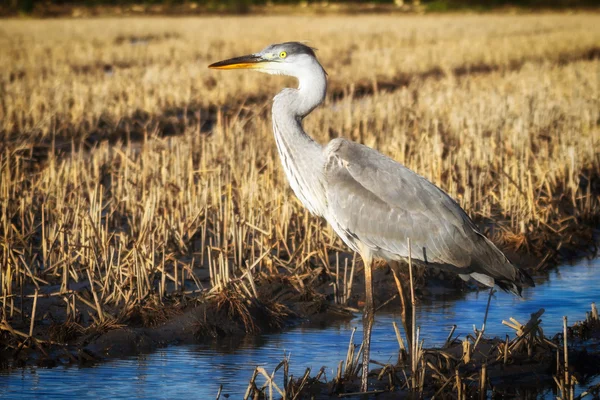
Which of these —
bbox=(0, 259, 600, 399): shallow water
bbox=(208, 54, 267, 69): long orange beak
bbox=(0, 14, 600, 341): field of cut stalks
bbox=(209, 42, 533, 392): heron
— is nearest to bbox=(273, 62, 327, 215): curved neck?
bbox=(209, 42, 533, 392): heron

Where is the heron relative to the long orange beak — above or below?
below

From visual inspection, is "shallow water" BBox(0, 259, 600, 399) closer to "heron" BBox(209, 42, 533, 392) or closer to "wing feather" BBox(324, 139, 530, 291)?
"heron" BBox(209, 42, 533, 392)

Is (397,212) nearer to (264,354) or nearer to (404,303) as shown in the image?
(404,303)

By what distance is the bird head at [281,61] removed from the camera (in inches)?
253

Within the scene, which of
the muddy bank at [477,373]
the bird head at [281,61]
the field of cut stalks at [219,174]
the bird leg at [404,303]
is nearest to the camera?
the muddy bank at [477,373]

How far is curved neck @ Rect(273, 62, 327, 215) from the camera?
6215 mm

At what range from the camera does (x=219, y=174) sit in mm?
9281

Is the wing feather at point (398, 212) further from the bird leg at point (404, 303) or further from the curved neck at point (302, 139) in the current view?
the bird leg at point (404, 303)

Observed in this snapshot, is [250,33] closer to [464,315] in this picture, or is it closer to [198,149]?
[198,149]

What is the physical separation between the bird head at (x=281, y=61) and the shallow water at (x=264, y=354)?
6.55 ft

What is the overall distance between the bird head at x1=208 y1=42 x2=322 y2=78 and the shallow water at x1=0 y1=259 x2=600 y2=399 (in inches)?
78.6

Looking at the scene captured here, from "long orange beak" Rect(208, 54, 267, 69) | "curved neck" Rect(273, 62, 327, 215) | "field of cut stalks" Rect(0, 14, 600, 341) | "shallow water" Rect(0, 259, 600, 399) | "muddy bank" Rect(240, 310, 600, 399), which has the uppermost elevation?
"long orange beak" Rect(208, 54, 267, 69)

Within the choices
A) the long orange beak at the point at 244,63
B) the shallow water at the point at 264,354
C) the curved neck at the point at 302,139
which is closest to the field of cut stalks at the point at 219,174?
the shallow water at the point at 264,354

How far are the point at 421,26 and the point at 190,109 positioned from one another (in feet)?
94.0
